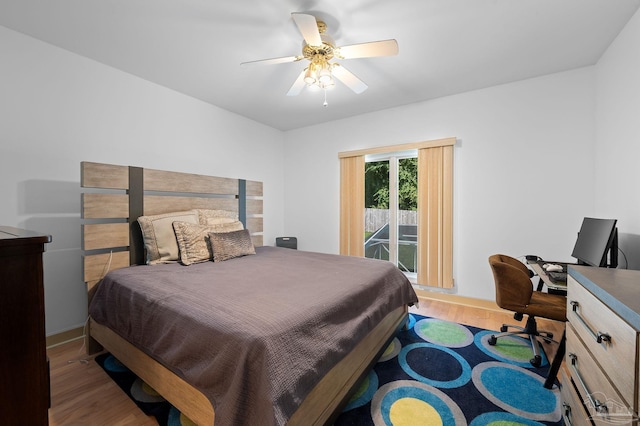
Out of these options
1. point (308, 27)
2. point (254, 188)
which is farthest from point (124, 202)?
point (308, 27)

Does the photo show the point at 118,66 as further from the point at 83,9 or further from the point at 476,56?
the point at 476,56

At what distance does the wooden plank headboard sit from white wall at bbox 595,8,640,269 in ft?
12.9

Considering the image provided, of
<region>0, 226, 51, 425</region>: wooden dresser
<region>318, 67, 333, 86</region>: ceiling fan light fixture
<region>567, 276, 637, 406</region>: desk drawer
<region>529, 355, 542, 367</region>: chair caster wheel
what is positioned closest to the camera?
<region>0, 226, 51, 425</region>: wooden dresser

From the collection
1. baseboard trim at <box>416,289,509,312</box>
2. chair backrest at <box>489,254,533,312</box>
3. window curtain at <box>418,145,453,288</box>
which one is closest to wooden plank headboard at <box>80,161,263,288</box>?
window curtain at <box>418,145,453,288</box>

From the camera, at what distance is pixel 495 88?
3.05 metres

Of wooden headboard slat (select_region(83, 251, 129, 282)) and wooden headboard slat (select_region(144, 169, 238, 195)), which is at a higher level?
wooden headboard slat (select_region(144, 169, 238, 195))

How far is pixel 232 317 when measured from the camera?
1.30 meters

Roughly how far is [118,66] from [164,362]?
279cm

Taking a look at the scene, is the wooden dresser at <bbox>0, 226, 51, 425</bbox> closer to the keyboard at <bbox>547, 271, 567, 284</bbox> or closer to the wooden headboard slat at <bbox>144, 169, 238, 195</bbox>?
the wooden headboard slat at <bbox>144, 169, 238, 195</bbox>

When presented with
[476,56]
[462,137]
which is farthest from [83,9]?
[462,137]

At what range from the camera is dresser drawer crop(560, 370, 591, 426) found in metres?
1.08

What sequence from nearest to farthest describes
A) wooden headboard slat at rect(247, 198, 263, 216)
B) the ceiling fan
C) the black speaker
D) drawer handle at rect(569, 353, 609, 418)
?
drawer handle at rect(569, 353, 609, 418) < the ceiling fan < wooden headboard slat at rect(247, 198, 263, 216) < the black speaker

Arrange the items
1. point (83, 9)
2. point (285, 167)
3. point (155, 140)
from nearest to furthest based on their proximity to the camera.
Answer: point (83, 9) < point (155, 140) < point (285, 167)

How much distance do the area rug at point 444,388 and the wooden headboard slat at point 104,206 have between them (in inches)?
46.9
